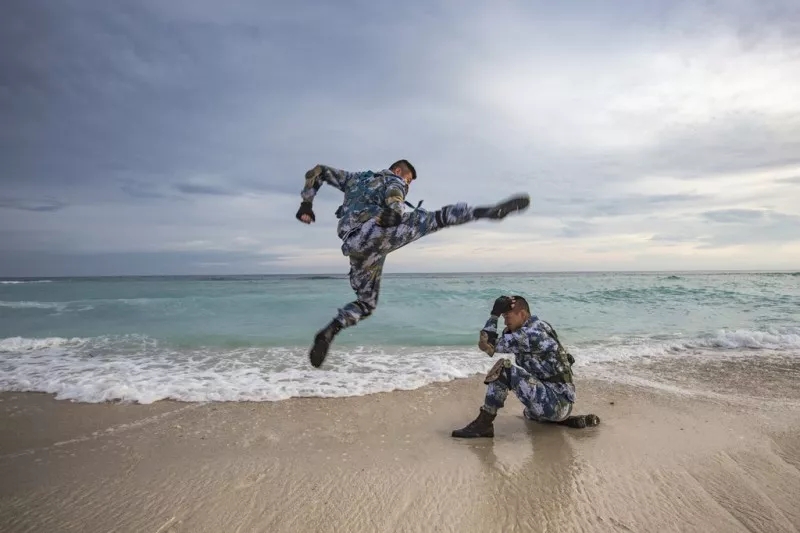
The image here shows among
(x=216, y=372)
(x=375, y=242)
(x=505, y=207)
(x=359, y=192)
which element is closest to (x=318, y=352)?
(x=375, y=242)

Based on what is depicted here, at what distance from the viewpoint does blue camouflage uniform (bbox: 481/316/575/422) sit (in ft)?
15.8

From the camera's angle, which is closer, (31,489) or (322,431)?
(31,489)

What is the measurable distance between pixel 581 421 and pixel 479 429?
109cm

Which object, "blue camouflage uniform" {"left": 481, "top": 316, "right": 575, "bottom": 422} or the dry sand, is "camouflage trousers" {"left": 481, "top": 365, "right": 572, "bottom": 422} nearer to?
"blue camouflage uniform" {"left": 481, "top": 316, "right": 575, "bottom": 422}

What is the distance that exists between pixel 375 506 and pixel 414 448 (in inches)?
42.7

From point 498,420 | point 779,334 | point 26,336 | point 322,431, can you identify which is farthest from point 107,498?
point 779,334

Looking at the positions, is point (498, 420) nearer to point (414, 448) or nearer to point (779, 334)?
point (414, 448)

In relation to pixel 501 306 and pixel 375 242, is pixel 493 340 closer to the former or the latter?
pixel 501 306

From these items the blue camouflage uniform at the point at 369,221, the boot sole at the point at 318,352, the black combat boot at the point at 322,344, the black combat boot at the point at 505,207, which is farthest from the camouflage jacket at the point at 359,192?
the boot sole at the point at 318,352

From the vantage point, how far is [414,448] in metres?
4.33

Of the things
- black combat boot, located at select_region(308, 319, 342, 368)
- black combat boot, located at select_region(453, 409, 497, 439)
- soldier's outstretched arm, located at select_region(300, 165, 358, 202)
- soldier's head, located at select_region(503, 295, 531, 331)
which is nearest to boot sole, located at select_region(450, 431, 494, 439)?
black combat boot, located at select_region(453, 409, 497, 439)

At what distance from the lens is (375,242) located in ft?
12.2

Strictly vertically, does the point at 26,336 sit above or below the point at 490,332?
below

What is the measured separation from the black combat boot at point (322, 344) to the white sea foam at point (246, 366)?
106 inches
